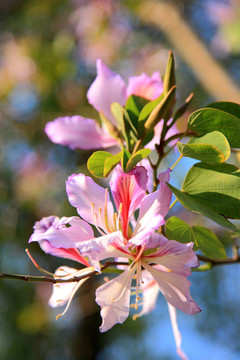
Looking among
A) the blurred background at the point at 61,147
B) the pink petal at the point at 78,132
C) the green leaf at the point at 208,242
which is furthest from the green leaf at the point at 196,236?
the blurred background at the point at 61,147

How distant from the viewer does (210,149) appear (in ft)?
1.38

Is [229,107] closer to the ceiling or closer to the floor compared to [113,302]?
closer to the ceiling

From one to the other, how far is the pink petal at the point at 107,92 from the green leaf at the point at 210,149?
17cm

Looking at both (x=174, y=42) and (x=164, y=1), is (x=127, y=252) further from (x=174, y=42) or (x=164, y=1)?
(x=164, y=1)

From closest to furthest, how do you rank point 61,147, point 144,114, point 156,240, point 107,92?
point 156,240, point 144,114, point 107,92, point 61,147

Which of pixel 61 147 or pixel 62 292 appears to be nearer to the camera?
pixel 62 292

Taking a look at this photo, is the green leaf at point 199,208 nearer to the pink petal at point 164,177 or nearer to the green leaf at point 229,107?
the pink petal at point 164,177

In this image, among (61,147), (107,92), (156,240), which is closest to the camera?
(156,240)

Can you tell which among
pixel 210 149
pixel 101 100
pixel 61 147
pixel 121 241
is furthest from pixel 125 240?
pixel 61 147

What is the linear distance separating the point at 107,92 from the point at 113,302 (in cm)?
28

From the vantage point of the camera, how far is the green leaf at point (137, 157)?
41 cm

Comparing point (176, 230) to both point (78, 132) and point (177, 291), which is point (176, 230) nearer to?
point (177, 291)

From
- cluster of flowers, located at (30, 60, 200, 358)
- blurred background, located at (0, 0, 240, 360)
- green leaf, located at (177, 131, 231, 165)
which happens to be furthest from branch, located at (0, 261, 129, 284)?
blurred background, located at (0, 0, 240, 360)

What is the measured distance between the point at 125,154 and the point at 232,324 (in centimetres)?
193
